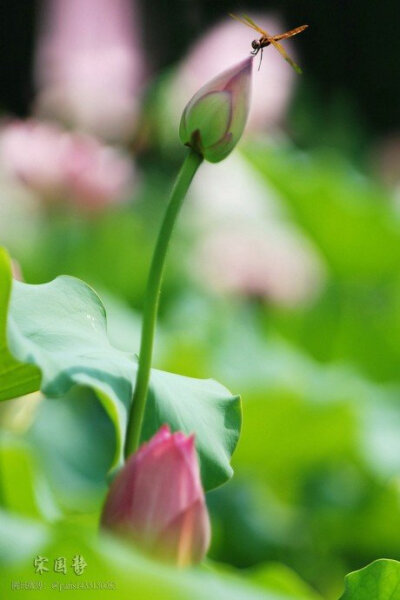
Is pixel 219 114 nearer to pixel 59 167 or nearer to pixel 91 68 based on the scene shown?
pixel 59 167

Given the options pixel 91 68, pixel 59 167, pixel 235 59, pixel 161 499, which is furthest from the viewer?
pixel 91 68

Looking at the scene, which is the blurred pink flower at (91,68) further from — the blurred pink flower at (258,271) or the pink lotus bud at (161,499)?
the pink lotus bud at (161,499)

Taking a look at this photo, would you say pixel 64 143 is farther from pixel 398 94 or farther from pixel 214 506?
pixel 398 94

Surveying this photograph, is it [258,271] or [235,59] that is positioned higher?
[235,59]

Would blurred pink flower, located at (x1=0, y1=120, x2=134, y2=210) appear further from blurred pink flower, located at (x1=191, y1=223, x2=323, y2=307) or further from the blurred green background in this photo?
blurred pink flower, located at (x1=191, y1=223, x2=323, y2=307)

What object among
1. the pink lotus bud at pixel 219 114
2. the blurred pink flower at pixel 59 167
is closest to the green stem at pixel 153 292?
the pink lotus bud at pixel 219 114

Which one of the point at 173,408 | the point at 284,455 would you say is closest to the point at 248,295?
the point at 284,455

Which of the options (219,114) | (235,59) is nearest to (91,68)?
(235,59)
